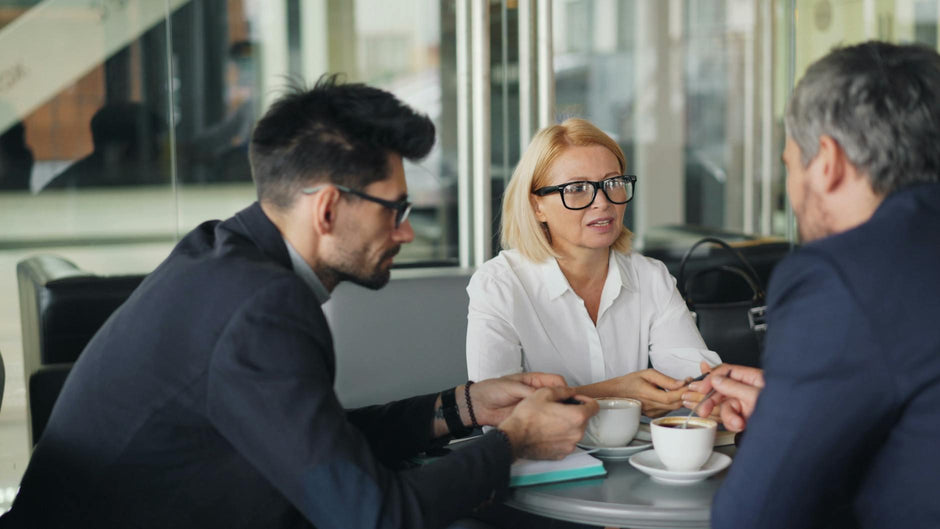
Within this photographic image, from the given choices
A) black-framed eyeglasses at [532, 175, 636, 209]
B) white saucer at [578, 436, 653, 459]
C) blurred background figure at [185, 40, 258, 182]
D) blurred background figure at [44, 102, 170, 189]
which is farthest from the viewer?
blurred background figure at [185, 40, 258, 182]

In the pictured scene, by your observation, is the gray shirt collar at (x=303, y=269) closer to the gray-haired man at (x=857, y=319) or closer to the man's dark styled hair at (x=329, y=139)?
the man's dark styled hair at (x=329, y=139)

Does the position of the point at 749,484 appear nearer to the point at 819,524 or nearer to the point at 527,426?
the point at 819,524

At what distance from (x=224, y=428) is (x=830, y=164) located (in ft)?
2.96

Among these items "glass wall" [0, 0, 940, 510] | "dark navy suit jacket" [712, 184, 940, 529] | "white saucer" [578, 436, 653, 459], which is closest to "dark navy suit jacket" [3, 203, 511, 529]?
"white saucer" [578, 436, 653, 459]

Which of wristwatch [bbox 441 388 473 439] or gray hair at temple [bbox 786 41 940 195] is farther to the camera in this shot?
wristwatch [bbox 441 388 473 439]

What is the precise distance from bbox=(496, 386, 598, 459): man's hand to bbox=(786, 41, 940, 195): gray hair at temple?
1.91ft

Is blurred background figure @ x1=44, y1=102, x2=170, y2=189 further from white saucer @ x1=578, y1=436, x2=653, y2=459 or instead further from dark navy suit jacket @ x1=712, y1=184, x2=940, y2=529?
dark navy suit jacket @ x1=712, y1=184, x2=940, y2=529

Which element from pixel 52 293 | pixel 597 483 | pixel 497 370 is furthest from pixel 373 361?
pixel 597 483

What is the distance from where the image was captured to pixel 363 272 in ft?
5.47

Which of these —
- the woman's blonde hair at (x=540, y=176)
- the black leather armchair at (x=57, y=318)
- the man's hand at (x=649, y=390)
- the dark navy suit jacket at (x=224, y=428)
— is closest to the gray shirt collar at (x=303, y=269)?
the dark navy suit jacket at (x=224, y=428)

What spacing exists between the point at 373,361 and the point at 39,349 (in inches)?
53.9

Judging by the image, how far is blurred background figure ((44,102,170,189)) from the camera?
411cm

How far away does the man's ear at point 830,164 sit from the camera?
132 centimetres

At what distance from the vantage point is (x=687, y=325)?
8.38 ft
